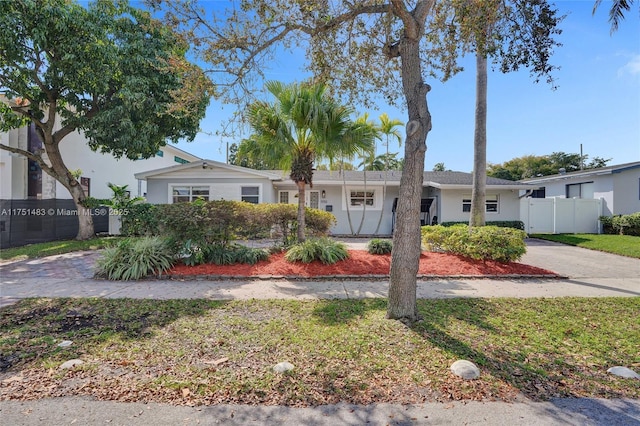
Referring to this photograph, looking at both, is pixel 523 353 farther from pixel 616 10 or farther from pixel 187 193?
pixel 187 193

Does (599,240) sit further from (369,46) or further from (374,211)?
(369,46)

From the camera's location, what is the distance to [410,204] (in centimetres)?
416

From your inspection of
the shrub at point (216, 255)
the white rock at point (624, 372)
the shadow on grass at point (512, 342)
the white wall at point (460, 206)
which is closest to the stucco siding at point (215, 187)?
the shrub at point (216, 255)

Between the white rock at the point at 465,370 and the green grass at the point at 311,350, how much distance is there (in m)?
0.07

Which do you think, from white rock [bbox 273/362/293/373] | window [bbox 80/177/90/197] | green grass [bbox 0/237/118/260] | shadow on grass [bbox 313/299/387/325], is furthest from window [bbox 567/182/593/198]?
window [bbox 80/177/90/197]

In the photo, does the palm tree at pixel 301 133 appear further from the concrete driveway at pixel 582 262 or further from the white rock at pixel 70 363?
the concrete driveway at pixel 582 262

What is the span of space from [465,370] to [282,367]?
5.77 ft

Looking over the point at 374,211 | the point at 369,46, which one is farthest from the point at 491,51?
the point at 374,211

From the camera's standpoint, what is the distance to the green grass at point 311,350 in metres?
2.78

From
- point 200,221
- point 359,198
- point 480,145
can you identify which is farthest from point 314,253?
point 359,198

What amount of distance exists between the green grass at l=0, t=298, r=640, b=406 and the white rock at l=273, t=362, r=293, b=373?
0.19ft

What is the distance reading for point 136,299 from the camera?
5.57 m

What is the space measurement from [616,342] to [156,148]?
15.4 metres

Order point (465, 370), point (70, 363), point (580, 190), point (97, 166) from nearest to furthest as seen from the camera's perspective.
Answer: point (465, 370), point (70, 363), point (97, 166), point (580, 190)
